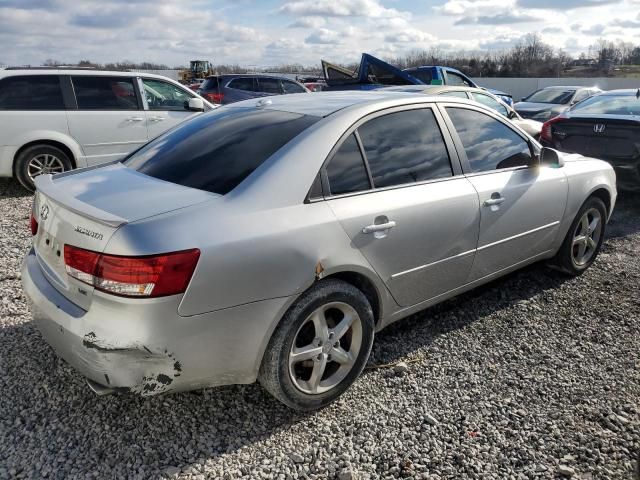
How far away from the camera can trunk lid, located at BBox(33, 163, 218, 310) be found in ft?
7.48

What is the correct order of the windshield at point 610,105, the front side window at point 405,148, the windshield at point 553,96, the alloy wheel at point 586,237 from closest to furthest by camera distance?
the front side window at point 405,148, the alloy wheel at point 586,237, the windshield at point 610,105, the windshield at point 553,96

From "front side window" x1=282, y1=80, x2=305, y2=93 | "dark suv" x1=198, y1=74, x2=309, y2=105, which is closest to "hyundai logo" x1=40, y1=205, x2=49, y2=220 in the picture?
"dark suv" x1=198, y1=74, x2=309, y2=105

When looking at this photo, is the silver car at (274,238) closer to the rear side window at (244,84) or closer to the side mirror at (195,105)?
the side mirror at (195,105)

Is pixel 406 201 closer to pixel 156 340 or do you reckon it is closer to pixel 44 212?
pixel 156 340

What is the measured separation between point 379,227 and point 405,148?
0.63 m

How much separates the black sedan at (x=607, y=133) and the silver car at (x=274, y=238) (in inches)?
150

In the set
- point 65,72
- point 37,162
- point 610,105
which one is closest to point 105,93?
point 65,72

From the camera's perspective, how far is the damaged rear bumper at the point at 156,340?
7.16 feet

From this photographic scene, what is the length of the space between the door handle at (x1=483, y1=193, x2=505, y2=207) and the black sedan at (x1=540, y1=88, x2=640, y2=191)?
4175 mm

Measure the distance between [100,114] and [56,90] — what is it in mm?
605

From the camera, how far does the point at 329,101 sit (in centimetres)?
329

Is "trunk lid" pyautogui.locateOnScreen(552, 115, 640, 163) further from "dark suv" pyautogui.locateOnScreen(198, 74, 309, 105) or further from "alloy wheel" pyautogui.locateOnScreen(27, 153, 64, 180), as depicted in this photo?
"dark suv" pyautogui.locateOnScreen(198, 74, 309, 105)

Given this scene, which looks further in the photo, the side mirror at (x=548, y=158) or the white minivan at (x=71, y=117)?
the white minivan at (x=71, y=117)

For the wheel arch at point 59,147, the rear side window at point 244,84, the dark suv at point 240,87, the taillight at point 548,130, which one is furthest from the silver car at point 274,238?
the rear side window at point 244,84
